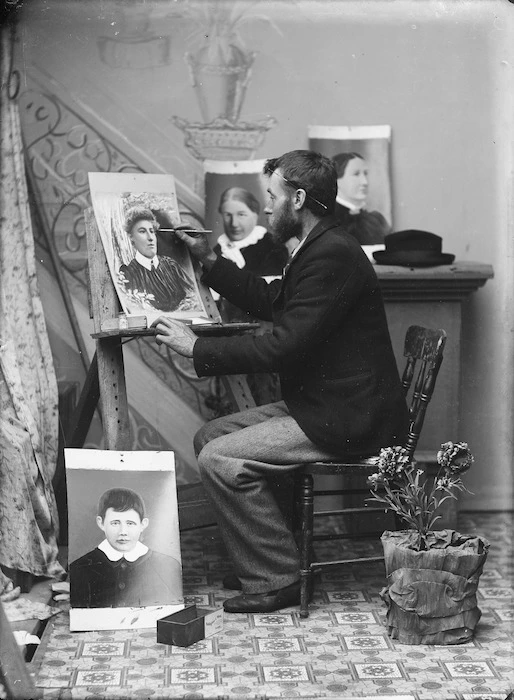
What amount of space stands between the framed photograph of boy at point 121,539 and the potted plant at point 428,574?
2.36 feet

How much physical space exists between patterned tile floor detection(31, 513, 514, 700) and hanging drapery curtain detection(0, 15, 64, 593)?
36 cm

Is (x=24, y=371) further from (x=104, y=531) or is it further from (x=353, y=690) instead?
(x=353, y=690)

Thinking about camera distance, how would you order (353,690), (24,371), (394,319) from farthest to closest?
(394,319) → (24,371) → (353,690)

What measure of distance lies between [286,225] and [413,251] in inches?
34.6

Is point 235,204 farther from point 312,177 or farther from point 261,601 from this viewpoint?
point 261,601

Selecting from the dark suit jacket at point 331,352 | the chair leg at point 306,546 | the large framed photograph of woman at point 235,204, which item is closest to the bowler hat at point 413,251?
the large framed photograph of woman at point 235,204

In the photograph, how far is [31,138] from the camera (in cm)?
443

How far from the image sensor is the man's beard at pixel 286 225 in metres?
3.51

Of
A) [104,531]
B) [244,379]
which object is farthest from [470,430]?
[104,531]

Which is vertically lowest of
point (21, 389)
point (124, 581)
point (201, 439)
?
point (124, 581)

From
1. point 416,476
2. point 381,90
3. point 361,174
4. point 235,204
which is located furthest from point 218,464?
point 381,90

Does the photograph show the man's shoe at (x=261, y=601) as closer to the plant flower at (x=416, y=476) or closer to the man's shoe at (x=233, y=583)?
the man's shoe at (x=233, y=583)

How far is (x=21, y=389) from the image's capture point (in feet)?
11.8

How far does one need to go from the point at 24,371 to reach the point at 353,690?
1759 millimetres
